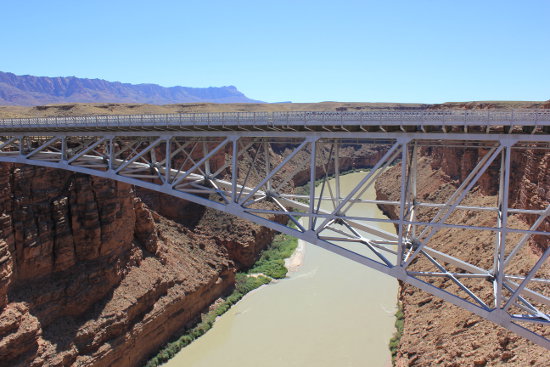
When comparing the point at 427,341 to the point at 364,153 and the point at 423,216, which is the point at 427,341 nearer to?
the point at 423,216

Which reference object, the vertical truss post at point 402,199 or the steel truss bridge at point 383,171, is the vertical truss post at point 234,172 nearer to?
the steel truss bridge at point 383,171

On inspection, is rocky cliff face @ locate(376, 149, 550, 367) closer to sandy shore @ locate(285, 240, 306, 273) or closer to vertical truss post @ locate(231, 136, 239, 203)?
sandy shore @ locate(285, 240, 306, 273)

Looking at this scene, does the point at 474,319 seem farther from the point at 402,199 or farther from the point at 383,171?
the point at 383,171

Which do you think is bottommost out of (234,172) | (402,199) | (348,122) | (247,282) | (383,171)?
(247,282)

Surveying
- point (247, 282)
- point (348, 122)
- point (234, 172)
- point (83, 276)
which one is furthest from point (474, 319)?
point (83, 276)

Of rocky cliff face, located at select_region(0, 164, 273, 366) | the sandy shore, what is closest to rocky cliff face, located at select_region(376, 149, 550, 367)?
the sandy shore
